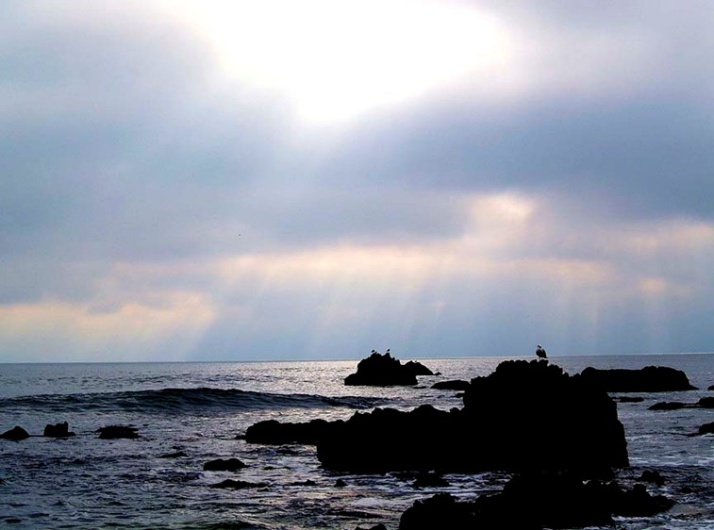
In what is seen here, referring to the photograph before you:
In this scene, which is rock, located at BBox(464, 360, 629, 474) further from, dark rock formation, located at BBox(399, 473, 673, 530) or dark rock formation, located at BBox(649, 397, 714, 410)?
dark rock formation, located at BBox(649, 397, 714, 410)

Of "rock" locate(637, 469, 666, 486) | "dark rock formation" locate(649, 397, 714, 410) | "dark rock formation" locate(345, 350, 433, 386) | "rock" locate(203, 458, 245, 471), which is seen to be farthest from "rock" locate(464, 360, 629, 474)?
"dark rock formation" locate(345, 350, 433, 386)

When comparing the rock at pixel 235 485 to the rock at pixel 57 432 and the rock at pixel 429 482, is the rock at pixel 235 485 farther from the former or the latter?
the rock at pixel 57 432

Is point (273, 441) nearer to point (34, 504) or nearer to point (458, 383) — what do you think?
point (34, 504)

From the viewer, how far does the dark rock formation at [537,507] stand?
19.4 m

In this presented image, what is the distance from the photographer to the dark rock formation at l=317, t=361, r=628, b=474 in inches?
1368

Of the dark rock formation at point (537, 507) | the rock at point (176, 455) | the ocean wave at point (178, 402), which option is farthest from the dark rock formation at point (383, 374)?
the dark rock formation at point (537, 507)

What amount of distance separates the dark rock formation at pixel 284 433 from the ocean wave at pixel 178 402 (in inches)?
1071

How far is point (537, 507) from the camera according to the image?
845 inches

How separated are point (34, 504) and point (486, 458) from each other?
19130 mm

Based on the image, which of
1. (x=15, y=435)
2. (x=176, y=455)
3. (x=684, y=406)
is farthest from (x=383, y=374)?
(x=176, y=455)

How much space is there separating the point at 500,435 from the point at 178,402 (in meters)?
48.8

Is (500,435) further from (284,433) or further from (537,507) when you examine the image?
(284,433)

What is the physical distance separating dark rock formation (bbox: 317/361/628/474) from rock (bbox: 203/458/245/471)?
4026 mm

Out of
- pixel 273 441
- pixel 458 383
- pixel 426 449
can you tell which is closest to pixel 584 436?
pixel 426 449
